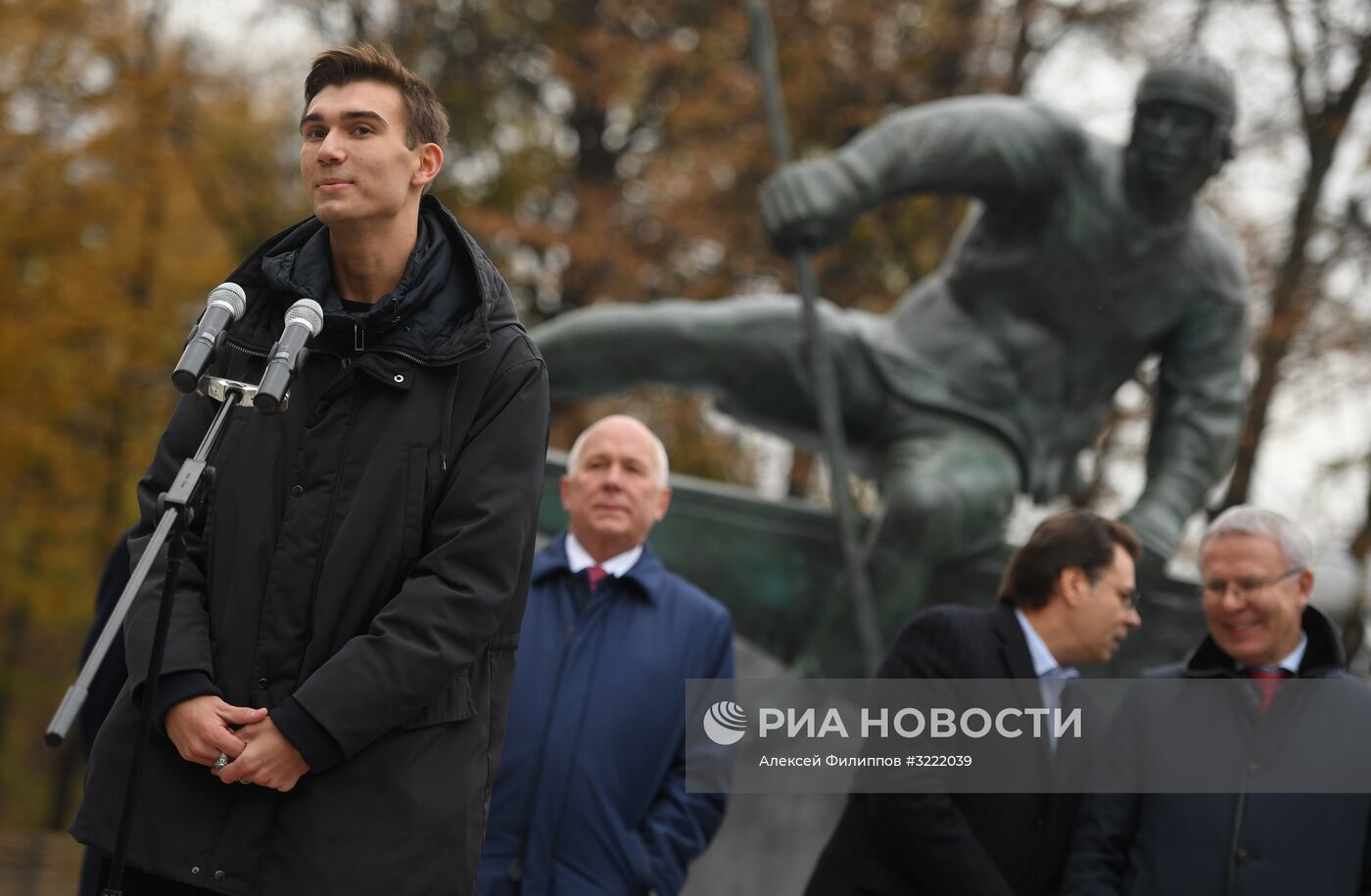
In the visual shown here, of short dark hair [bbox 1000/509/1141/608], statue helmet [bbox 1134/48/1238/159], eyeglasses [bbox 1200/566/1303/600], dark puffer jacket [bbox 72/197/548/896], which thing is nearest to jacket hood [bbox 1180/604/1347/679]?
eyeglasses [bbox 1200/566/1303/600]

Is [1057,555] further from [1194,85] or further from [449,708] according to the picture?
[1194,85]

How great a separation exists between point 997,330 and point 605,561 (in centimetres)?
281

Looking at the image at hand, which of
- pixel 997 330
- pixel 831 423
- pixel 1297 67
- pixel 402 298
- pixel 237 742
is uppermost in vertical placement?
pixel 1297 67

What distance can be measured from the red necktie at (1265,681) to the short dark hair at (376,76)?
1997mm

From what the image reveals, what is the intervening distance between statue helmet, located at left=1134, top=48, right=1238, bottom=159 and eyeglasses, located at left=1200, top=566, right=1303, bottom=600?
2.49 metres

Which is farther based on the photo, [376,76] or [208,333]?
[376,76]

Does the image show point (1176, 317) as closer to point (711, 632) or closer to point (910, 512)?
point (910, 512)

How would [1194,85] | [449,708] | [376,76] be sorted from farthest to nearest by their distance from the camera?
[1194,85]
[376,76]
[449,708]

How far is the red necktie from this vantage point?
357cm

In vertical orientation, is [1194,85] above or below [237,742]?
above

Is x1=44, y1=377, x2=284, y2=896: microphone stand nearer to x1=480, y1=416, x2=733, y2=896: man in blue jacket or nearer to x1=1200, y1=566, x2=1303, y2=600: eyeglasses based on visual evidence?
x1=480, y1=416, x2=733, y2=896: man in blue jacket

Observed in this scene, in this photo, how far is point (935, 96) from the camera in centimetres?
1553

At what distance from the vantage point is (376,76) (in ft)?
9.04

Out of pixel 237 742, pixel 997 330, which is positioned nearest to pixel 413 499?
pixel 237 742
